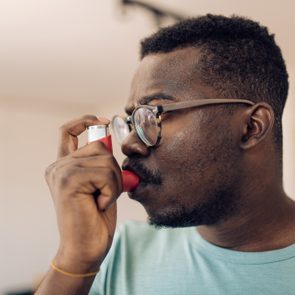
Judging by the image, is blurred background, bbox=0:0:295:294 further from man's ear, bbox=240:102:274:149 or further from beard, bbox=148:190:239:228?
beard, bbox=148:190:239:228

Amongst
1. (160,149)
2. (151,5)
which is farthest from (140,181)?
(151,5)

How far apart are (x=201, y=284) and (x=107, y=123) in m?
0.39

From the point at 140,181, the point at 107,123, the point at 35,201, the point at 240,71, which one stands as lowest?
the point at 35,201

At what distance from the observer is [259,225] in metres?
0.87

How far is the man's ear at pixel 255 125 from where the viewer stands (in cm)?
85

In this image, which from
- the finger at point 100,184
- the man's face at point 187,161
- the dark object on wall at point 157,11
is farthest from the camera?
the dark object on wall at point 157,11

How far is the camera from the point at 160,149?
827 mm

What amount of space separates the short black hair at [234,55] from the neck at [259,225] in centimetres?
13

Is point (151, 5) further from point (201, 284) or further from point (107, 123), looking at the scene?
point (201, 284)

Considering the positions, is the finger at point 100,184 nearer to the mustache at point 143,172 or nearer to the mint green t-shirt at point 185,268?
the mustache at point 143,172

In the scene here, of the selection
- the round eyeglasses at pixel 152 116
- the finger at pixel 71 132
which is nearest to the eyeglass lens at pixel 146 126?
the round eyeglasses at pixel 152 116

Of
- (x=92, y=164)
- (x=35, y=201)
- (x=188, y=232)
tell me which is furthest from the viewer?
(x=35, y=201)

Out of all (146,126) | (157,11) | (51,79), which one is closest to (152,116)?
(146,126)

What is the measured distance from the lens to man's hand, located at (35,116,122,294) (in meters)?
0.72
